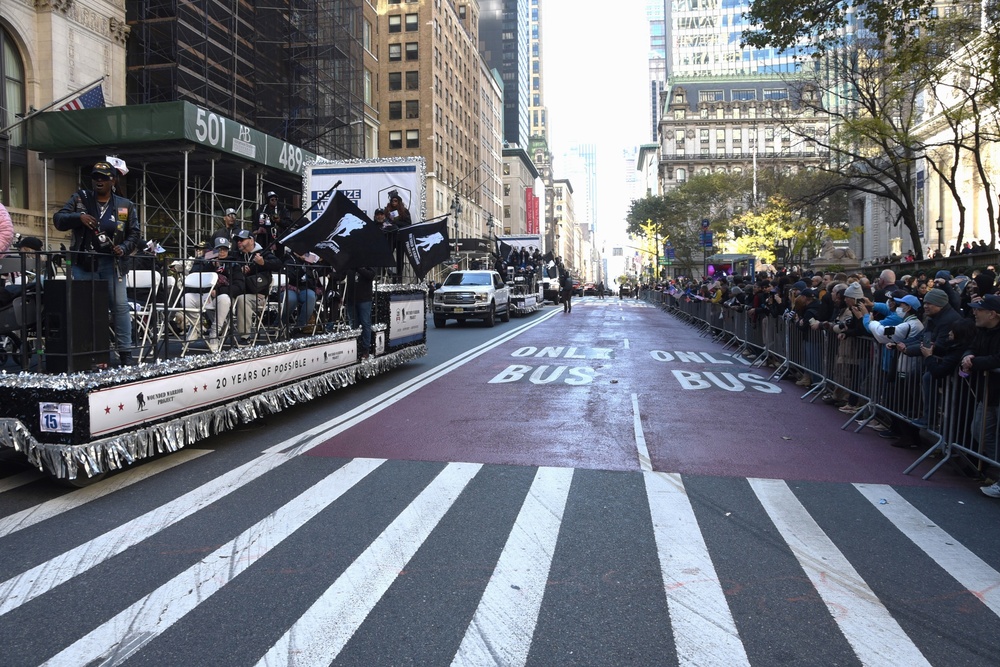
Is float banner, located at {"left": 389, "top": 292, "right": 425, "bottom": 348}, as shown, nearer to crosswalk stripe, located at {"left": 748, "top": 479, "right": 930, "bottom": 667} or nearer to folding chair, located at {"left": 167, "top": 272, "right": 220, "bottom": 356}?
folding chair, located at {"left": 167, "top": 272, "right": 220, "bottom": 356}

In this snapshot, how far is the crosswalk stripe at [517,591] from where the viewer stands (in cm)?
323

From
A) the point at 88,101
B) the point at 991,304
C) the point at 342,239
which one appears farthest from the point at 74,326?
the point at 88,101

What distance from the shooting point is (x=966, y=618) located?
3627 mm

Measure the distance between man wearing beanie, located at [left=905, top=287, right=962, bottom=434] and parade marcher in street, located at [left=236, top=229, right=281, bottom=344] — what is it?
6955 mm

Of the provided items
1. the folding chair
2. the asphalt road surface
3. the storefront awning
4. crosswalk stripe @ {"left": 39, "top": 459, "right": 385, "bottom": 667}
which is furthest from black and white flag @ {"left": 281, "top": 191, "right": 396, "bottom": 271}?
the storefront awning

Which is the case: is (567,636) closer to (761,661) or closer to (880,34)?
(761,661)

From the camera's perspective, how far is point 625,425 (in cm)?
839

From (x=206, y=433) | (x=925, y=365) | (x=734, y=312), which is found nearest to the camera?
(x=206, y=433)

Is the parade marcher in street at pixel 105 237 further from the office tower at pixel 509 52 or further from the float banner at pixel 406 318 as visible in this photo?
the office tower at pixel 509 52

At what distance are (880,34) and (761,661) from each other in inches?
566

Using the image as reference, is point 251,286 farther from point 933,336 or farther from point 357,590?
point 933,336

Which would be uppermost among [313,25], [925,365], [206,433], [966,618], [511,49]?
[511,49]

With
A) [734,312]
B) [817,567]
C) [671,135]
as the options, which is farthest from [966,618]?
[671,135]

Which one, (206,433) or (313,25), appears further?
(313,25)
